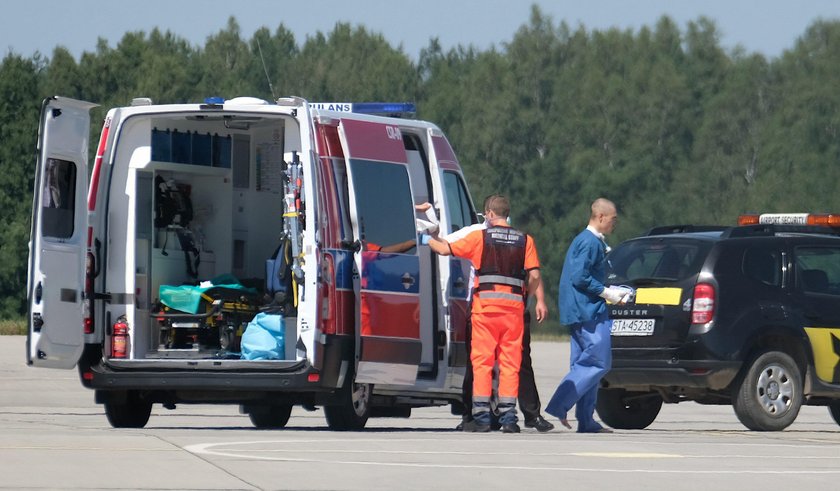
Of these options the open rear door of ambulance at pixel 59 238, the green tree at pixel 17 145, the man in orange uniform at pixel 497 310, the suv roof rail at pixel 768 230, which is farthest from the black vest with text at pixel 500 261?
the green tree at pixel 17 145

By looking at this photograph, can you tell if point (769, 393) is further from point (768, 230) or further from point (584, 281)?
point (584, 281)

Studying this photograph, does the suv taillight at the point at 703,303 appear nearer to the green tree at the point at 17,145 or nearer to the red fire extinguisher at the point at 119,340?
the red fire extinguisher at the point at 119,340

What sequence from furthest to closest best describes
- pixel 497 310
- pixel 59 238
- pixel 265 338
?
pixel 497 310
pixel 265 338
pixel 59 238

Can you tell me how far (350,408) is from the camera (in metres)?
12.9

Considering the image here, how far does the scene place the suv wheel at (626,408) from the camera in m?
15.2

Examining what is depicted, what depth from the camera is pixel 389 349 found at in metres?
12.9

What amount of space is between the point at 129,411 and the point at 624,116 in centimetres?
7002

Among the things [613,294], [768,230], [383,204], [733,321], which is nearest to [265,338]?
[383,204]

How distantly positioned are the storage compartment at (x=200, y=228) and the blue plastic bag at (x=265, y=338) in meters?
0.06

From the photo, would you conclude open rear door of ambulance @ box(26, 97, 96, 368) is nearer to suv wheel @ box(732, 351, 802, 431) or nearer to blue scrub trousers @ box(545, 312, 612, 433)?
blue scrub trousers @ box(545, 312, 612, 433)

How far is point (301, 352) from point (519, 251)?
5.87ft

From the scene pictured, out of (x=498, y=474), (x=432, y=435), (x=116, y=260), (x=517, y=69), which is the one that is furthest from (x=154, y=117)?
(x=517, y=69)

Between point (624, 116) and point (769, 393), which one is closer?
point (769, 393)

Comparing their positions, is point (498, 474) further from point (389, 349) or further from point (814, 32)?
point (814, 32)
